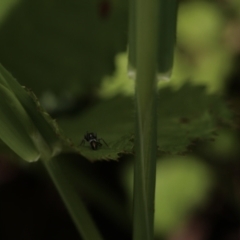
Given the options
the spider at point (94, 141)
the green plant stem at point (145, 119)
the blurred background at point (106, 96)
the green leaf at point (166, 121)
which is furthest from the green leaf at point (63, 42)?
the green plant stem at point (145, 119)

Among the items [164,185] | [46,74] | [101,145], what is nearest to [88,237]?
[101,145]

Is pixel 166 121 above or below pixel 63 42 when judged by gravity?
below

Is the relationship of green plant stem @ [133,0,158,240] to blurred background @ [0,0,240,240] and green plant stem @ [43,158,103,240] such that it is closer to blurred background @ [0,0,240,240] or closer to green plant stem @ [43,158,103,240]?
green plant stem @ [43,158,103,240]

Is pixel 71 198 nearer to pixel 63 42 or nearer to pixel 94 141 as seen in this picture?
pixel 94 141

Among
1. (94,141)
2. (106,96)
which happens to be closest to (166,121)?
(94,141)

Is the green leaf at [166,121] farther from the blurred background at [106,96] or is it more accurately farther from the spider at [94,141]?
the blurred background at [106,96]

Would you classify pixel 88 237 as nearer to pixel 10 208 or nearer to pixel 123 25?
pixel 123 25
